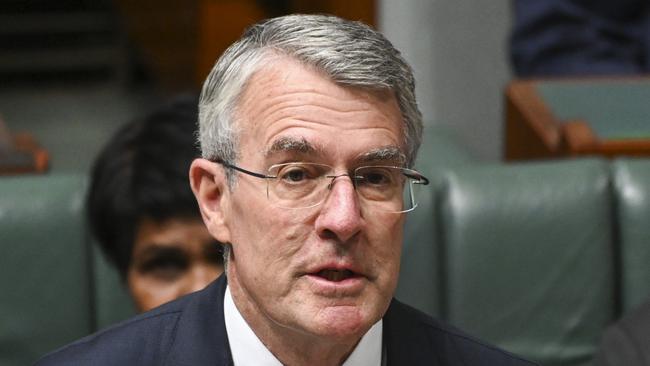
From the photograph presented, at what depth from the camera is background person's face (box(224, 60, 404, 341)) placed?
1.38 metres

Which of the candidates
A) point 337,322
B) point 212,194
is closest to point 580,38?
point 212,194

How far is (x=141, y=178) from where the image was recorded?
1977 millimetres

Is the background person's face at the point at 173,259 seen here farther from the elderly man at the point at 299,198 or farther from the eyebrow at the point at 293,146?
the eyebrow at the point at 293,146

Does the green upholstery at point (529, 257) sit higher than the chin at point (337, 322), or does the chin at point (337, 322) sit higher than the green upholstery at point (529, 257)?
the chin at point (337, 322)

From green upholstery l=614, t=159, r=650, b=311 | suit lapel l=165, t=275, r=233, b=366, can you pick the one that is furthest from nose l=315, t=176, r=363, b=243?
green upholstery l=614, t=159, r=650, b=311

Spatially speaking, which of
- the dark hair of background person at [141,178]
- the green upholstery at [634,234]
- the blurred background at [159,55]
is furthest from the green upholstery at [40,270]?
the blurred background at [159,55]

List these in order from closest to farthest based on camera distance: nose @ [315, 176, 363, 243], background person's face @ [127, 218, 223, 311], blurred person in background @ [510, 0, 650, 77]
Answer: nose @ [315, 176, 363, 243] → background person's face @ [127, 218, 223, 311] → blurred person in background @ [510, 0, 650, 77]

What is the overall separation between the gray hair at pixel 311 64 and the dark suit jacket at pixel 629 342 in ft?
1.59

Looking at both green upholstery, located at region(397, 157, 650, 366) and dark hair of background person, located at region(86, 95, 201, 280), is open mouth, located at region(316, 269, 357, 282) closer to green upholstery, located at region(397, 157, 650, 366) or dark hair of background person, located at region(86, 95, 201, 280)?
dark hair of background person, located at region(86, 95, 201, 280)

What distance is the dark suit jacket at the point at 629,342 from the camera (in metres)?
1.77

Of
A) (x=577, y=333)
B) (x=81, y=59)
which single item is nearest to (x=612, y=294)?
(x=577, y=333)

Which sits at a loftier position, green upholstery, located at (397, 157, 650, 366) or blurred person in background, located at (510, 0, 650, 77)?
blurred person in background, located at (510, 0, 650, 77)

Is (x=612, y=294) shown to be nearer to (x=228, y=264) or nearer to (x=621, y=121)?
(x=621, y=121)

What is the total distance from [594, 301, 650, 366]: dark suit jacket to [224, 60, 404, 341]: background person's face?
483mm
